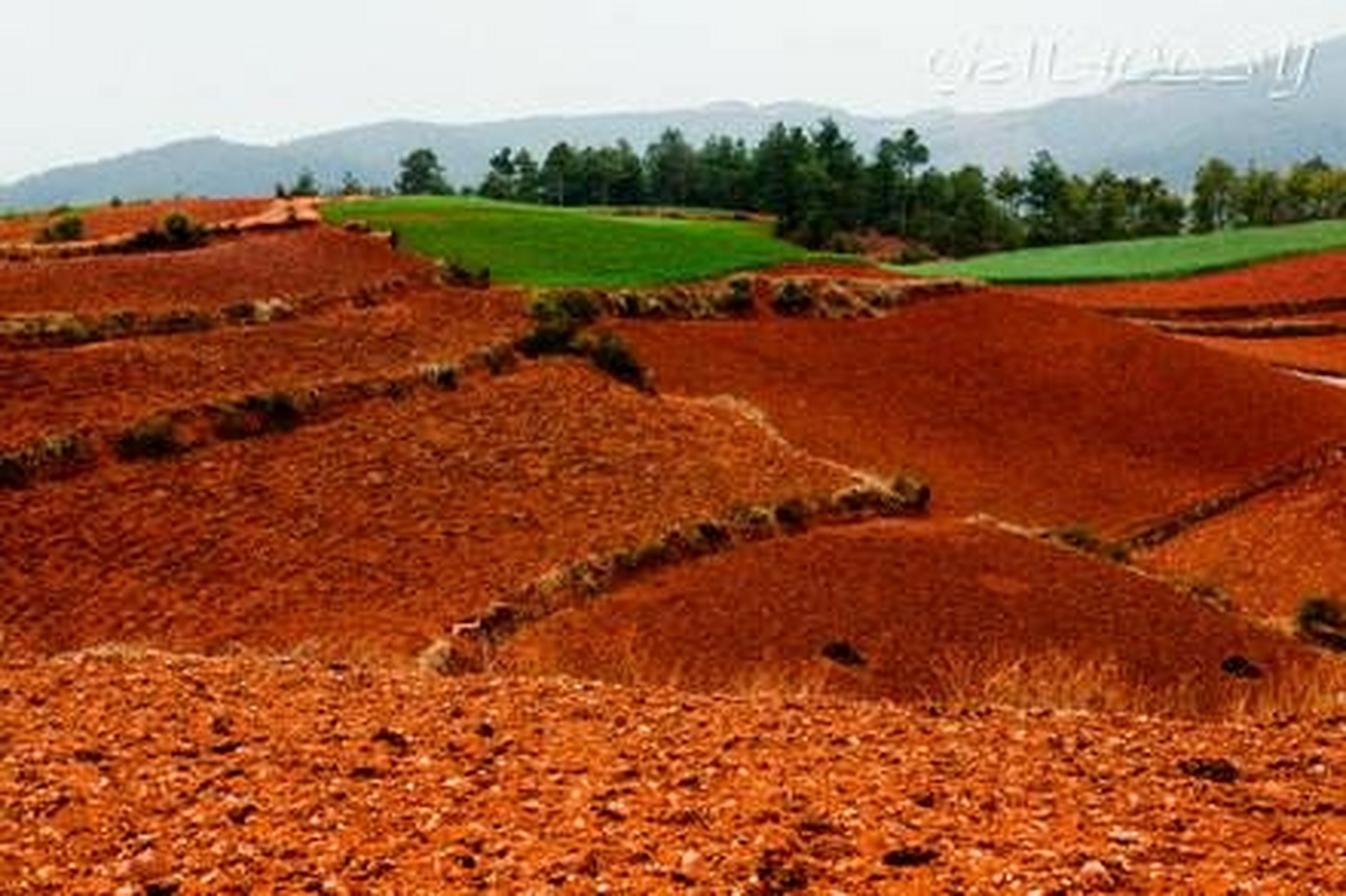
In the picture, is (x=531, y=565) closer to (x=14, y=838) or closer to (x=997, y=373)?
(x=14, y=838)

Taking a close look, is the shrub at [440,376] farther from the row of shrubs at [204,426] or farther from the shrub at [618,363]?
the shrub at [618,363]

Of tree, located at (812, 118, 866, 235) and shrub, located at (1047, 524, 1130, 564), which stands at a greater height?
tree, located at (812, 118, 866, 235)

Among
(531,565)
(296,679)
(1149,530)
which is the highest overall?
(296,679)

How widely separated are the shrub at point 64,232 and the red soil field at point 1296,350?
121 ft

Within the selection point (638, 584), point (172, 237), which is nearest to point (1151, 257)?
point (172, 237)

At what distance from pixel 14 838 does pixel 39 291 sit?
1004 inches

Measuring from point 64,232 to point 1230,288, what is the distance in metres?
53.3

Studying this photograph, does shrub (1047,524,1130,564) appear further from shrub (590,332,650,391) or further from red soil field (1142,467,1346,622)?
shrub (590,332,650,391)

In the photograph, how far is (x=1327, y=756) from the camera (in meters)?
8.56

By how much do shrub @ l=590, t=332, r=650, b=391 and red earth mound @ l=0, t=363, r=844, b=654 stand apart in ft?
10.8

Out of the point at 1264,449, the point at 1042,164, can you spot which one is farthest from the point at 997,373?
the point at 1042,164

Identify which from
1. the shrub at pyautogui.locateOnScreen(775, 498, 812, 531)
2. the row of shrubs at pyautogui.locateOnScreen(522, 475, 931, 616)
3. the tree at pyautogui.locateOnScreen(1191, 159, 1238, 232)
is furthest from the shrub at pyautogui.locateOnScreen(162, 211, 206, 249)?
the tree at pyautogui.locateOnScreen(1191, 159, 1238, 232)

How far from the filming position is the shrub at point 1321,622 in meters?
23.0

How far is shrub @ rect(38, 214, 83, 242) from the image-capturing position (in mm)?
41750
